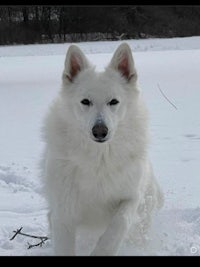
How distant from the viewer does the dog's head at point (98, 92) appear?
351 cm

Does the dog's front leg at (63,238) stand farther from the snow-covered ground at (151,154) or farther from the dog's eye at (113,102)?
the dog's eye at (113,102)

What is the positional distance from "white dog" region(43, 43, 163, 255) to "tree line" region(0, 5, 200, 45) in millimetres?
25162

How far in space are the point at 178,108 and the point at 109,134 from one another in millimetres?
7437

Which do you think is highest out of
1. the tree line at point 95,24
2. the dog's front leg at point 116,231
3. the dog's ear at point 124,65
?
the dog's ear at point 124,65

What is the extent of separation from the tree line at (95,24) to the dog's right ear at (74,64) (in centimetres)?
2504

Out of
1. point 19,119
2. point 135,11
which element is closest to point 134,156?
point 19,119

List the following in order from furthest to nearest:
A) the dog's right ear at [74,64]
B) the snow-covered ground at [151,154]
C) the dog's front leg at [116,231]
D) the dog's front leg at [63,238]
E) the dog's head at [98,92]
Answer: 1. the snow-covered ground at [151,154]
2. the dog's right ear at [74,64]
3. the dog's front leg at [63,238]
4. the dog's head at [98,92]
5. the dog's front leg at [116,231]

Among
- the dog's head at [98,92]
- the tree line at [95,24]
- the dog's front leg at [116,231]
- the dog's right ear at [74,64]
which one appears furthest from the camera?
the tree line at [95,24]

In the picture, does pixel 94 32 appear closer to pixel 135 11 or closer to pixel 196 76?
pixel 135 11

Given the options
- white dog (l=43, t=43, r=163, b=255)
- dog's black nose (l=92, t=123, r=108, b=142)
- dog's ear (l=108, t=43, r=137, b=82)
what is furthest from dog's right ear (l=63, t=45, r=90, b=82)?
dog's black nose (l=92, t=123, r=108, b=142)

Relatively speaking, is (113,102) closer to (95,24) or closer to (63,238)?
(63,238)

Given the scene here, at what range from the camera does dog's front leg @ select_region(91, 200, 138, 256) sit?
3.39 meters

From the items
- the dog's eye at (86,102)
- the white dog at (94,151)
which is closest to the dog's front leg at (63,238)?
the white dog at (94,151)
